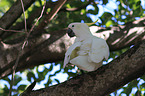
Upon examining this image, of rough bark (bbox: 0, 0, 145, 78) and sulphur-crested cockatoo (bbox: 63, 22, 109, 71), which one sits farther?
rough bark (bbox: 0, 0, 145, 78)

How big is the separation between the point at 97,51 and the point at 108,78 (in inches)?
7.9

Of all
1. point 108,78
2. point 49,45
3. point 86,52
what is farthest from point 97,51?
point 49,45

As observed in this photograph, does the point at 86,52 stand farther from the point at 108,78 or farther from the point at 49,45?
the point at 49,45

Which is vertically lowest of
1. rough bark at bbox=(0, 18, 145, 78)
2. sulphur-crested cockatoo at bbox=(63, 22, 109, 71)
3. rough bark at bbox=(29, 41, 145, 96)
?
rough bark at bbox=(0, 18, 145, 78)

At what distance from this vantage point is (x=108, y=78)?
119cm

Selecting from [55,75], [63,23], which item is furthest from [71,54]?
[63,23]

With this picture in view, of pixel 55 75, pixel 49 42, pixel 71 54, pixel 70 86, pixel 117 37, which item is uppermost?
pixel 71 54

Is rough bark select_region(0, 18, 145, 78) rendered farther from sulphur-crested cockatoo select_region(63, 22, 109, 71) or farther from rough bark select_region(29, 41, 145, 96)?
rough bark select_region(29, 41, 145, 96)

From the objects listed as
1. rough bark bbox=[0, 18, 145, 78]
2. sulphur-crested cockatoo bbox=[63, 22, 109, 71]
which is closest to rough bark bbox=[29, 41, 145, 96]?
sulphur-crested cockatoo bbox=[63, 22, 109, 71]

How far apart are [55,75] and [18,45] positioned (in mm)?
659

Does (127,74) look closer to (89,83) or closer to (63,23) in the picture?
(89,83)

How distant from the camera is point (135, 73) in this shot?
3.84 ft

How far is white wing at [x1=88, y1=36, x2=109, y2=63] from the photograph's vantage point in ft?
3.98

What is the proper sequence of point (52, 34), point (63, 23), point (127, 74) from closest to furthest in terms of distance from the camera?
1. point (127, 74)
2. point (52, 34)
3. point (63, 23)
